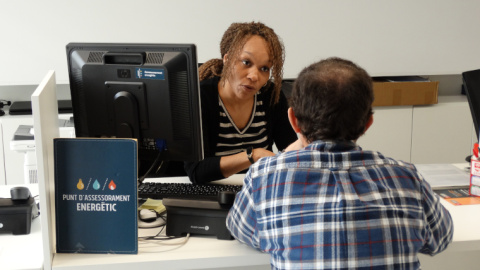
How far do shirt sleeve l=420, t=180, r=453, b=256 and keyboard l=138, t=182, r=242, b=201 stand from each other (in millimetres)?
663

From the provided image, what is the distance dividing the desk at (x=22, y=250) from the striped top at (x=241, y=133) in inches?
30.5

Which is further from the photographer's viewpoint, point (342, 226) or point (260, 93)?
point (260, 93)

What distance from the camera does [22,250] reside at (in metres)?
1.58

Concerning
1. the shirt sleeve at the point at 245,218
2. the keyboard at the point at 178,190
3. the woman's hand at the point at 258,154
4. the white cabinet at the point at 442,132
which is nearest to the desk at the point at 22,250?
the keyboard at the point at 178,190

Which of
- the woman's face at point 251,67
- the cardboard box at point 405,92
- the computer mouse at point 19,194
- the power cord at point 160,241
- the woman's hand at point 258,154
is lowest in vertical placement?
the power cord at point 160,241

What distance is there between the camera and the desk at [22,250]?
1495 mm

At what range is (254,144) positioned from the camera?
2.33 meters

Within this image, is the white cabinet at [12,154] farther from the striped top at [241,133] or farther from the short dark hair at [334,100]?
the short dark hair at [334,100]

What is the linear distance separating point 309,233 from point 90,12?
7.93 ft

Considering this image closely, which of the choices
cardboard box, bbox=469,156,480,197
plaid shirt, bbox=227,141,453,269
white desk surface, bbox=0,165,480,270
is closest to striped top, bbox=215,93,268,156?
white desk surface, bbox=0,165,480,270

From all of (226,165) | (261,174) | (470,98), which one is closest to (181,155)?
(226,165)

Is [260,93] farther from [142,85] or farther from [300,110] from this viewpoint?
[300,110]

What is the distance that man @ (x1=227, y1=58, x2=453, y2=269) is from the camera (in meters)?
1.28

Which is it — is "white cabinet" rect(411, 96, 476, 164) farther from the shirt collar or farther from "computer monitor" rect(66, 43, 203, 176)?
the shirt collar
